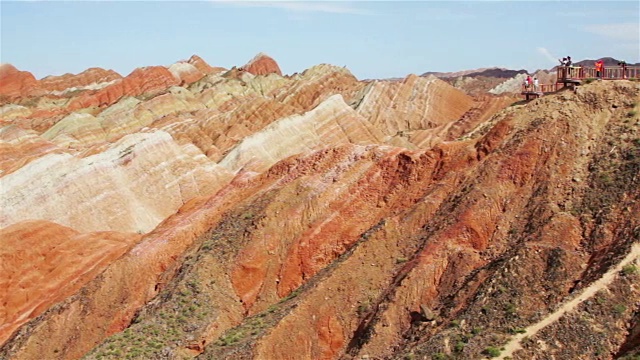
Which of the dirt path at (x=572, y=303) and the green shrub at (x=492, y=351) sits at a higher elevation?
the dirt path at (x=572, y=303)

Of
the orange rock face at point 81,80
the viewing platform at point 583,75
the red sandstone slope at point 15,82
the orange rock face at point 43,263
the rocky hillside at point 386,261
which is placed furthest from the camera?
the orange rock face at point 81,80

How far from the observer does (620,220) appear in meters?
26.3

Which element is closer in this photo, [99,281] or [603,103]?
[603,103]

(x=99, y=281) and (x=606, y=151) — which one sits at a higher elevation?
(x=606, y=151)

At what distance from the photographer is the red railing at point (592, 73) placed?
3359cm

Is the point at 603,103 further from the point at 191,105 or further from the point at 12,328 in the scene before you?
the point at 191,105

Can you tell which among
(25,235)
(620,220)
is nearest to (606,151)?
(620,220)

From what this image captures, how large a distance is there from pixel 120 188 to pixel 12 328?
19.0m

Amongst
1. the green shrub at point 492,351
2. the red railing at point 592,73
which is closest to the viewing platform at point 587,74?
the red railing at point 592,73

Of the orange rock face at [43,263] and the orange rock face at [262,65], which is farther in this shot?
the orange rock face at [262,65]

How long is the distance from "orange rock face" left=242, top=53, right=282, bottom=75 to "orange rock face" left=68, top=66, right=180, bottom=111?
19.2 m

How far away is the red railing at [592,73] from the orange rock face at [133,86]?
108m

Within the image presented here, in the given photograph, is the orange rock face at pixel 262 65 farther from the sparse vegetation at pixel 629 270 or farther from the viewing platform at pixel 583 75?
the sparse vegetation at pixel 629 270

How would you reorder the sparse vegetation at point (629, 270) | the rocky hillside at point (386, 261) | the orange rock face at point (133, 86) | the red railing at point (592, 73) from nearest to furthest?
1. the sparse vegetation at point (629, 270)
2. the rocky hillside at point (386, 261)
3. the red railing at point (592, 73)
4. the orange rock face at point (133, 86)
